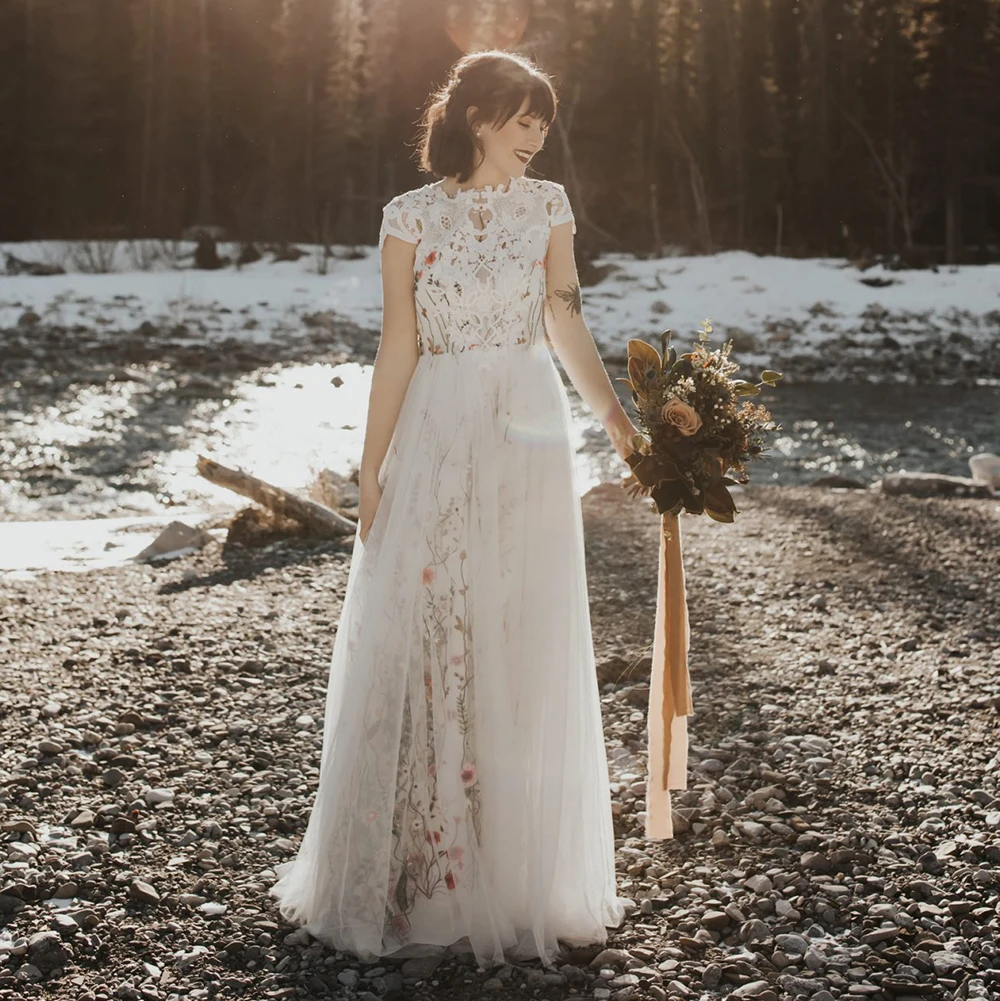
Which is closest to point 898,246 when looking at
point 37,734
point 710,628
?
point 710,628

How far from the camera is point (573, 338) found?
3447 millimetres

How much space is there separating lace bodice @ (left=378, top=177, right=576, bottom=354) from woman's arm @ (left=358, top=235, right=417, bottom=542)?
32 mm

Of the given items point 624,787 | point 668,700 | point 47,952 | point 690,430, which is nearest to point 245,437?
point 624,787

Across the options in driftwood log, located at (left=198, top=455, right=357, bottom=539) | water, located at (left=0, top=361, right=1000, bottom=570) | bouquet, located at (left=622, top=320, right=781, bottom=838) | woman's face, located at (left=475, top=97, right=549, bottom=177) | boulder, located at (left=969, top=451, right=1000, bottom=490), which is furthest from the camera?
water, located at (left=0, top=361, right=1000, bottom=570)

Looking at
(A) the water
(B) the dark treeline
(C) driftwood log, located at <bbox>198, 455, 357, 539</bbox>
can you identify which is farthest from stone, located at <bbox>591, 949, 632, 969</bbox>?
(B) the dark treeline

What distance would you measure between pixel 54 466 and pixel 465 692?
977cm

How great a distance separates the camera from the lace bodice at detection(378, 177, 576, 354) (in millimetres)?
3295

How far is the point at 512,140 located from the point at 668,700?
5.31 ft

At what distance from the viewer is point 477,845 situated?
10.9ft

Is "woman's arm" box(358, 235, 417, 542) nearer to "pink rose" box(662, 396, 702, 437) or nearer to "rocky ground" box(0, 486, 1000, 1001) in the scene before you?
A: "pink rose" box(662, 396, 702, 437)

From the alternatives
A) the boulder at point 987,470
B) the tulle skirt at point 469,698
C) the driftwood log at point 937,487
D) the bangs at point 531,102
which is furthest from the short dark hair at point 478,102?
the boulder at point 987,470

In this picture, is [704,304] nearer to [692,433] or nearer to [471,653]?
[692,433]

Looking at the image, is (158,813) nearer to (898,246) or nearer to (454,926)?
(454,926)

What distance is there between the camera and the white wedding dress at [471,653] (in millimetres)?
3312
